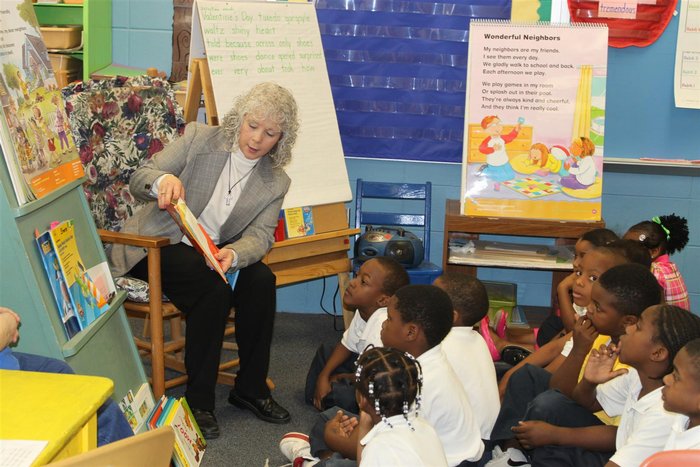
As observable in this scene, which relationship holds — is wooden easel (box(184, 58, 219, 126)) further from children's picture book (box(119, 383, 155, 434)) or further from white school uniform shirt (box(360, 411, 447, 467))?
white school uniform shirt (box(360, 411, 447, 467))

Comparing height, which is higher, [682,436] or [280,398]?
[682,436]

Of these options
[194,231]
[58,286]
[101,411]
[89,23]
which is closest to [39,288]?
[58,286]

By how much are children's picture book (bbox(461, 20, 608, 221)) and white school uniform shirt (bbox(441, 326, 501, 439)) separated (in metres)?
1.44

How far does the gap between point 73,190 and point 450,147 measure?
212 cm

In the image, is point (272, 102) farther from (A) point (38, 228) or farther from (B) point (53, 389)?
(B) point (53, 389)

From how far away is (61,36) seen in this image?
13.4ft

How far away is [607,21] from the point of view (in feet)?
13.4

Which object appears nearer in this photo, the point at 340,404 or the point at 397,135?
the point at 340,404

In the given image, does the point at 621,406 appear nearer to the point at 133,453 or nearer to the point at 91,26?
the point at 133,453

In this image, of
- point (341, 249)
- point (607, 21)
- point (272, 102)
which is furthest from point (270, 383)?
point (607, 21)

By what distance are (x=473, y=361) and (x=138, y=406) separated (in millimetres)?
1098

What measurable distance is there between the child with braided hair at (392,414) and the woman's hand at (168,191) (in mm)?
1108

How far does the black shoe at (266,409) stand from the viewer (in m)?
3.10

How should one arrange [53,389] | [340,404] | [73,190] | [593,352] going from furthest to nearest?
1. [340,404]
2. [73,190]
3. [593,352]
4. [53,389]
